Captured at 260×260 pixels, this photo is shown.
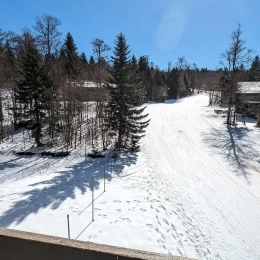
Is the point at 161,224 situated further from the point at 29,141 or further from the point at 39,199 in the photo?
the point at 29,141

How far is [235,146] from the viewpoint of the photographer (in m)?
16.4

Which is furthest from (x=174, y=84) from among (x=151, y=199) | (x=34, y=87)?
(x=151, y=199)

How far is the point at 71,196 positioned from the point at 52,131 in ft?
32.0

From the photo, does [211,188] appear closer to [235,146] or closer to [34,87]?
[235,146]

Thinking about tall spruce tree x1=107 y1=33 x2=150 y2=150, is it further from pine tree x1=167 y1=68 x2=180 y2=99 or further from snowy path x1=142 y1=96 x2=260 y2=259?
pine tree x1=167 y1=68 x2=180 y2=99

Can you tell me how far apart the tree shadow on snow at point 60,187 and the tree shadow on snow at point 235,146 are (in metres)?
6.23

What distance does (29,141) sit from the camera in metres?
17.8

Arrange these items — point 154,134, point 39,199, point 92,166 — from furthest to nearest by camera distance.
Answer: point 154,134
point 92,166
point 39,199

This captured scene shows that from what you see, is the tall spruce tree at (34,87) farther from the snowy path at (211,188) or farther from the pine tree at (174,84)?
the pine tree at (174,84)

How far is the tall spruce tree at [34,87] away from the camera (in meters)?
15.6

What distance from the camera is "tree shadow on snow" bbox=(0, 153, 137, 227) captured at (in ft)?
22.8

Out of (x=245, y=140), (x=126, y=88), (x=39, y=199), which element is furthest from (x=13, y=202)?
(x=245, y=140)

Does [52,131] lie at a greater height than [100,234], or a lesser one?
greater

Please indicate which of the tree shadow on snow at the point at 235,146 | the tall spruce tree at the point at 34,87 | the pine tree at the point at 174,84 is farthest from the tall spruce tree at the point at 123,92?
the pine tree at the point at 174,84
